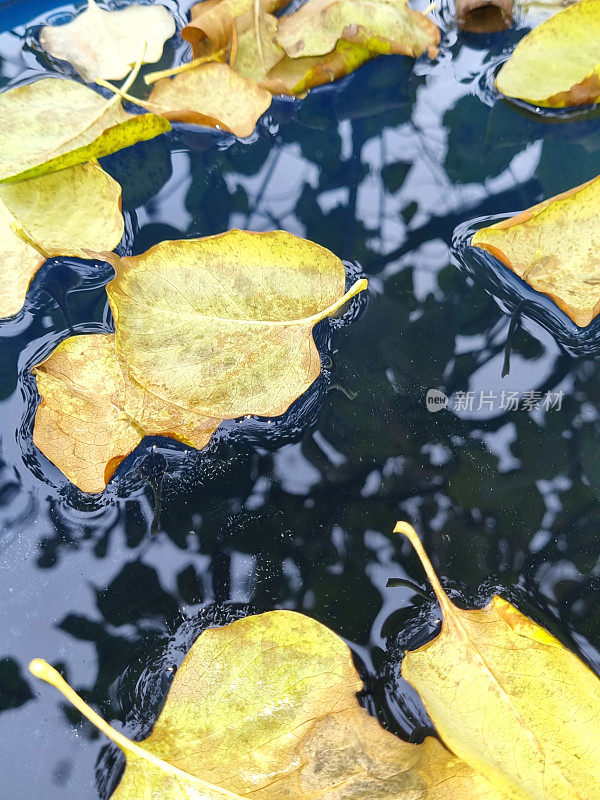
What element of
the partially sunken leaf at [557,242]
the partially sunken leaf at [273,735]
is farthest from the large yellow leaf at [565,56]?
the partially sunken leaf at [273,735]

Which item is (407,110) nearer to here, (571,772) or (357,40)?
(357,40)

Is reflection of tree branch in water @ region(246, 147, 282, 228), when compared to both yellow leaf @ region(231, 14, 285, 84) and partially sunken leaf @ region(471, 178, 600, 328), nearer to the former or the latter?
yellow leaf @ region(231, 14, 285, 84)

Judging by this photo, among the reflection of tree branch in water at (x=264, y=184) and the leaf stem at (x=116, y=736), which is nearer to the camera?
the leaf stem at (x=116, y=736)

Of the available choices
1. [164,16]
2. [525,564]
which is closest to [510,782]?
[525,564]

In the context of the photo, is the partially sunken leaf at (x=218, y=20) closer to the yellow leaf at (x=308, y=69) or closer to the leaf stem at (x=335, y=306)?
the yellow leaf at (x=308, y=69)

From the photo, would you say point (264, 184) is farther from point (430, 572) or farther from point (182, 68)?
point (430, 572)


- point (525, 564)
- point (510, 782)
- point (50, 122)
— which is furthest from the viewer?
point (50, 122)

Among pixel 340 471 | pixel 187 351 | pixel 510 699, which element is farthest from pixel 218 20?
pixel 510 699
